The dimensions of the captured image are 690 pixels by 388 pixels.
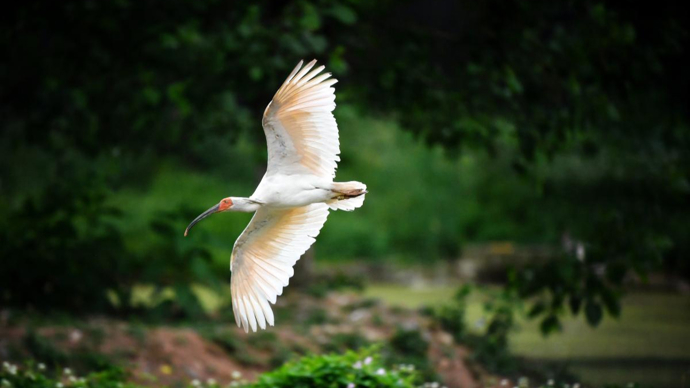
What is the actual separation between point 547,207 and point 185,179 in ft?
20.3

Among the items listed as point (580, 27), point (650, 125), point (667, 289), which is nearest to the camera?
point (580, 27)

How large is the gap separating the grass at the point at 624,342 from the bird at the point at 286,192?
308cm

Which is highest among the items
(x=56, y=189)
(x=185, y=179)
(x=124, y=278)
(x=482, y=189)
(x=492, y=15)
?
(x=185, y=179)

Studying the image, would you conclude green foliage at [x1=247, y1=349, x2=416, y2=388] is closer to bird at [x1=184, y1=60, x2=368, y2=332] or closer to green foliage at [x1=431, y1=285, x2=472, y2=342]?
bird at [x1=184, y1=60, x2=368, y2=332]

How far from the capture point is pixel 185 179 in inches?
582

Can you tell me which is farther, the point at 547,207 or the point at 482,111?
the point at 547,207

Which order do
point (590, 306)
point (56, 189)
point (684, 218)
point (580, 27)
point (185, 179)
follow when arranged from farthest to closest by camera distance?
point (185, 179), point (684, 218), point (56, 189), point (580, 27), point (590, 306)

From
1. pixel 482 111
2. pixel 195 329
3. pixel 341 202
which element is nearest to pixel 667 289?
pixel 482 111

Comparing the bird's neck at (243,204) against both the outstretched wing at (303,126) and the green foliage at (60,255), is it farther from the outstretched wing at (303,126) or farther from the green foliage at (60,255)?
the green foliage at (60,255)

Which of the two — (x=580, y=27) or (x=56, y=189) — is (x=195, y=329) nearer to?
(x=56, y=189)

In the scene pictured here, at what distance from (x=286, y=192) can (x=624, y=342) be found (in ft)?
17.4

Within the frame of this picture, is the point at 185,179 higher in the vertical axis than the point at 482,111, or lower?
higher

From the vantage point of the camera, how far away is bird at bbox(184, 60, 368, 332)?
15.0 ft

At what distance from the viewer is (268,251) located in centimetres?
507
